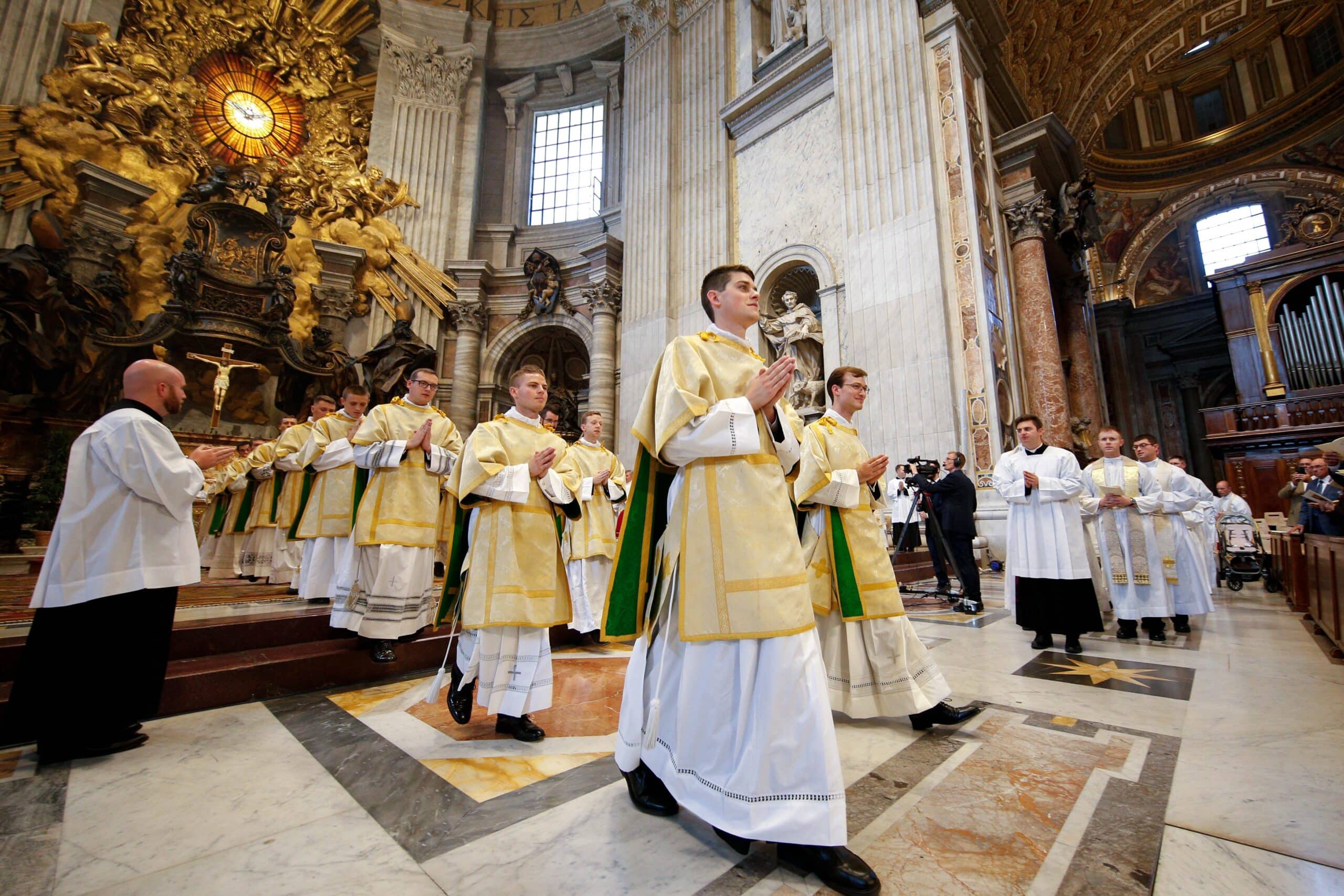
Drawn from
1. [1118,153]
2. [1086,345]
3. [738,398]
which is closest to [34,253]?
[738,398]

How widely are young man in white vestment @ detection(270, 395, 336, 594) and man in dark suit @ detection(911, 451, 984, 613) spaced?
555cm

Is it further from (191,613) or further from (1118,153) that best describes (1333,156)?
(191,613)

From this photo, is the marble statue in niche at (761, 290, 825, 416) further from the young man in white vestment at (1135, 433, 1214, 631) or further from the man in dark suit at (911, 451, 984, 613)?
the young man in white vestment at (1135, 433, 1214, 631)

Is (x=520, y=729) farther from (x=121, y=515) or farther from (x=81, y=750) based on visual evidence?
(x=121, y=515)

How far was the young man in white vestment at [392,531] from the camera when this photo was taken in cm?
346

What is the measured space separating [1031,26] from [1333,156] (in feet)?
33.0

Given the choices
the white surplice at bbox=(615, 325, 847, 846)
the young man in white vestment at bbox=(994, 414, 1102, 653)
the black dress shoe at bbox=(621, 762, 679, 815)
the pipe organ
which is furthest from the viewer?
the pipe organ

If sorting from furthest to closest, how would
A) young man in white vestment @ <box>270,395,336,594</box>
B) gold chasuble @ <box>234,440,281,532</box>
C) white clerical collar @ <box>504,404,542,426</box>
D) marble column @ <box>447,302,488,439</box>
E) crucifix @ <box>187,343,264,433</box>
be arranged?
marble column @ <box>447,302,488,439</box> < crucifix @ <box>187,343,264,433</box> < gold chasuble @ <box>234,440,281,532</box> < young man in white vestment @ <box>270,395,336,594</box> < white clerical collar @ <box>504,404,542,426</box>

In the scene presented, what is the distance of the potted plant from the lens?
8984 millimetres

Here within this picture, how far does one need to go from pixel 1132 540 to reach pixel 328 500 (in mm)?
6020

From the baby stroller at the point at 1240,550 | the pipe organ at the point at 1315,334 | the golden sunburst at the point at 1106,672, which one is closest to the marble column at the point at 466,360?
the golden sunburst at the point at 1106,672

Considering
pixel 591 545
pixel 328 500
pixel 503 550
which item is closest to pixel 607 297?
pixel 591 545

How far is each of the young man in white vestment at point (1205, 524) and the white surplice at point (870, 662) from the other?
393 centimetres

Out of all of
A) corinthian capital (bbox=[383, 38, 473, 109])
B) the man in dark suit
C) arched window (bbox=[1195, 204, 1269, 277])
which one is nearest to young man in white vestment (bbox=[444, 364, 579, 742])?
the man in dark suit
